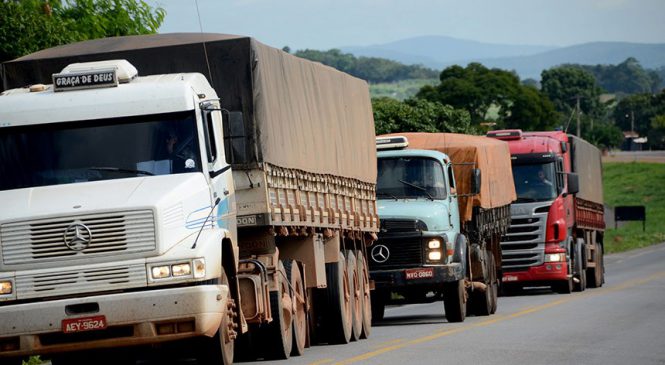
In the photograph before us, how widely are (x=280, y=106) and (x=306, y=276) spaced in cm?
242

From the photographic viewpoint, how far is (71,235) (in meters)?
12.8

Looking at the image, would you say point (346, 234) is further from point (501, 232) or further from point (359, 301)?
point (501, 232)

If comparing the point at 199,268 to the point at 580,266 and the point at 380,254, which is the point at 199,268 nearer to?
the point at 380,254

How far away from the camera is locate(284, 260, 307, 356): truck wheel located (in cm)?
1731

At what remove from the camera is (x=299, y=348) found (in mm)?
17625

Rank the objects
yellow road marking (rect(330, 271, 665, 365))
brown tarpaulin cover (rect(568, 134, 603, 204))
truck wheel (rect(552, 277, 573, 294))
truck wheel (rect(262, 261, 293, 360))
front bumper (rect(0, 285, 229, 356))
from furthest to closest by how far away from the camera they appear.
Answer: brown tarpaulin cover (rect(568, 134, 603, 204))
truck wheel (rect(552, 277, 573, 294))
yellow road marking (rect(330, 271, 665, 365))
truck wheel (rect(262, 261, 293, 360))
front bumper (rect(0, 285, 229, 356))

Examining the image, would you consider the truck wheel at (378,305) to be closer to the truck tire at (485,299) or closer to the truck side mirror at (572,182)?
the truck tire at (485,299)

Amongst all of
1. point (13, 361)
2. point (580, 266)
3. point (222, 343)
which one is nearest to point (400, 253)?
point (222, 343)

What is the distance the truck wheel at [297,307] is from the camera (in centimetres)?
1731

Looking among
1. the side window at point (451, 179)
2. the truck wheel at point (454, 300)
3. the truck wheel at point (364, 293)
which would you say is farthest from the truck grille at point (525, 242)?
the truck wheel at point (364, 293)

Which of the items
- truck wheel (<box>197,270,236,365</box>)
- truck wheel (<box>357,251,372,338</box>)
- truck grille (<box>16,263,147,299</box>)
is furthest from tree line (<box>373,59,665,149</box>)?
truck grille (<box>16,263,147,299</box>)

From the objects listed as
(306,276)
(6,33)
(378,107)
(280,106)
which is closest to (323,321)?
(306,276)

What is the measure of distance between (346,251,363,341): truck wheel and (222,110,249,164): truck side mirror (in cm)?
551

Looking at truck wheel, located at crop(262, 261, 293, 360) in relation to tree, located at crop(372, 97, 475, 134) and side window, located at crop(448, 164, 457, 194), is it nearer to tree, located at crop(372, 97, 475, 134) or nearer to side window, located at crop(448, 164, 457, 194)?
side window, located at crop(448, 164, 457, 194)
